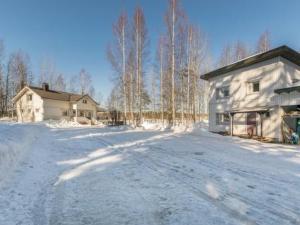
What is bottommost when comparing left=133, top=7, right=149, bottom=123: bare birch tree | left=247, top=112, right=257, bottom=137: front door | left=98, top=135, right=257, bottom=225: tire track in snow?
left=98, top=135, right=257, bottom=225: tire track in snow

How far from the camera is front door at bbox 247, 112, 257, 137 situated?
15.4m

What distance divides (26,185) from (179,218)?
11.3 feet

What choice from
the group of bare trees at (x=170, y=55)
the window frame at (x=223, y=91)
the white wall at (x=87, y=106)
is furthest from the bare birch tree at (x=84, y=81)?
the window frame at (x=223, y=91)

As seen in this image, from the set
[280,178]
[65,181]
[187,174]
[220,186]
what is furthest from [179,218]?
[280,178]

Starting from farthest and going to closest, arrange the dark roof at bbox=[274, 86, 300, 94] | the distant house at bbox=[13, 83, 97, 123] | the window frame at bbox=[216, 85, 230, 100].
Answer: the distant house at bbox=[13, 83, 97, 123], the window frame at bbox=[216, 85, 230, 100], the dark roof at bbox=[274, 86, 300, 94]

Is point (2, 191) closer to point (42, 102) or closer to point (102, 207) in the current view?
point (102, 207)

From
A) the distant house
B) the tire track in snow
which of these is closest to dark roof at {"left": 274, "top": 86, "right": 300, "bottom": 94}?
the tire track in snow

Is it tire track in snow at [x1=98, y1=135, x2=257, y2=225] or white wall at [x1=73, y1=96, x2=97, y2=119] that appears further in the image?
white wall at [x1=73, y1=96, x2=97, y2=119]

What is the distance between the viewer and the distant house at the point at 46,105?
34.2 meters

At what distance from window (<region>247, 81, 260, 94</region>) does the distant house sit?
2669cm

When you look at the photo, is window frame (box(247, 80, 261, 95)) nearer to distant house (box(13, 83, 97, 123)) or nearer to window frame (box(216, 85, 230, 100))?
window frame (box(216, 85, 230, 100))

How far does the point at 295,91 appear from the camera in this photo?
473 inches

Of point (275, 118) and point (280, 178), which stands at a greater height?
point (275, 118)

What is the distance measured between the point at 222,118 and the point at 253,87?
3.77 m
